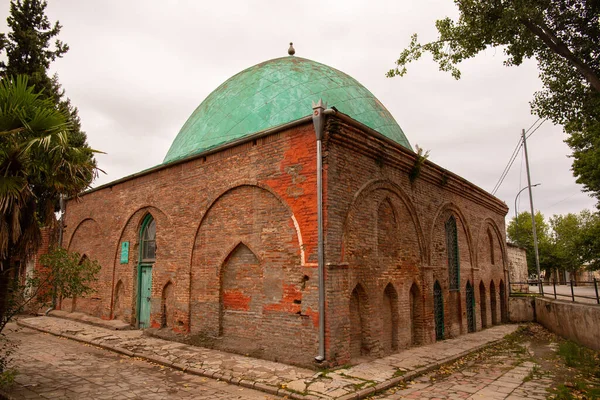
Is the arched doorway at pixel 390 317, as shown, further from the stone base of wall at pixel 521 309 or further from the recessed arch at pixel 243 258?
the stone base of wall at pixel 521 309

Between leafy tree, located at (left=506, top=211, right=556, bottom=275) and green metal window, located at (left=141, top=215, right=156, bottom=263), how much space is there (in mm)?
40701

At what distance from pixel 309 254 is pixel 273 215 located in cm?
140

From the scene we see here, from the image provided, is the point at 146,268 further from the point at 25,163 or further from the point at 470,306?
the point at 470,306

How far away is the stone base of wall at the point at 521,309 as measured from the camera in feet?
56.5

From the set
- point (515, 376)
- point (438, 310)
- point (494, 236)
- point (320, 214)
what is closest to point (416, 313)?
point (438, 310)

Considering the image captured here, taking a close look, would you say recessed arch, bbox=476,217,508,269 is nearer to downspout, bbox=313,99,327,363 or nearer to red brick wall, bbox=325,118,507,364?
red brick wall, bbox=325,118,507,364

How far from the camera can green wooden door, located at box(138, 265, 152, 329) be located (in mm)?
12945

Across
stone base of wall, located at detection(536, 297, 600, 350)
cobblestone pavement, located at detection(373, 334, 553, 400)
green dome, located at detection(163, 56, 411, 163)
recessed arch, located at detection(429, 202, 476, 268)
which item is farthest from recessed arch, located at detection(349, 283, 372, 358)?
stone base of wall, located at detection(536, 297, 600, 350)

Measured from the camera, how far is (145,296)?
43.1 feet

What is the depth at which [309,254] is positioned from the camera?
8359 mm

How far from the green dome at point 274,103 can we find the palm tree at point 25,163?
5224 mm

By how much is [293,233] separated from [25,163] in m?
4.92

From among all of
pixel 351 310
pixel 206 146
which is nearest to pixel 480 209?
pixel 351 310

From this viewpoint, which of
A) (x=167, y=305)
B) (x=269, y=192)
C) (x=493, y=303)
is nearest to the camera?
(x=269, y=192)
